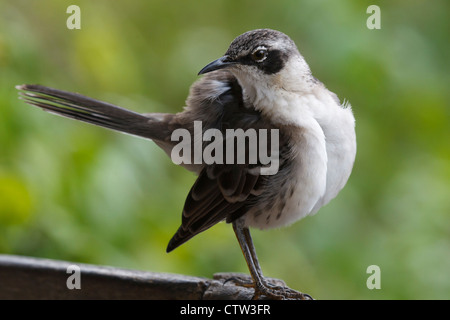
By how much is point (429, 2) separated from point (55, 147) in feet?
7.82

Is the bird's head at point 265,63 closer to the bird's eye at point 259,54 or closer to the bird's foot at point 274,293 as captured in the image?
the bird's eye at point 259,54

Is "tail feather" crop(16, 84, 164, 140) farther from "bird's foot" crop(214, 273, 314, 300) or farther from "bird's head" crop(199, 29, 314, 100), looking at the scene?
"bird's foot" crop(214, 273, 314, 300)

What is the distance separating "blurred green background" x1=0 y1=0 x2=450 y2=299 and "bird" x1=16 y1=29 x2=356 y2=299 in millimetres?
666

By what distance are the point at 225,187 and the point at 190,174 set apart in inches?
56.6

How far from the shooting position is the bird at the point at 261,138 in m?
2.04

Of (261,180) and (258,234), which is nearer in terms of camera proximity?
(261,180)

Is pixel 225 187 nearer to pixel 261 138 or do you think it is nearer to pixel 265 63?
pixel 261 138

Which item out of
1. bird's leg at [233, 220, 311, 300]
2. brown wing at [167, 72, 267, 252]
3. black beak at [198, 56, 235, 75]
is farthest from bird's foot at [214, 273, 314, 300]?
black beak at [198, 56, 235, 75]

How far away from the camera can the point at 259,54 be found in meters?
1.96

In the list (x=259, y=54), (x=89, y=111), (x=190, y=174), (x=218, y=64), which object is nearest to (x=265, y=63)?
(x=259, y=54)

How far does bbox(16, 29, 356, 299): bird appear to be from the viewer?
2.04 meters
